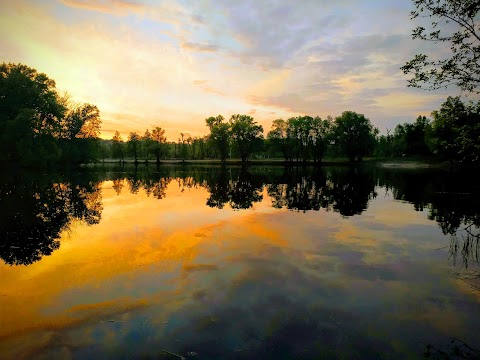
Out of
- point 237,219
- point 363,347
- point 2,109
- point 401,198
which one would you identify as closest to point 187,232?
point 237,219

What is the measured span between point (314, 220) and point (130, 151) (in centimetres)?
17233

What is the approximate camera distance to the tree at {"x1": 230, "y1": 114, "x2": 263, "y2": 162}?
441ft

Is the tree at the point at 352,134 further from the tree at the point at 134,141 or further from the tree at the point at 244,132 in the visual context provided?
the tree at the point at 134,141

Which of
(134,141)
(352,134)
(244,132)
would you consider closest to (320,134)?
(352,134)

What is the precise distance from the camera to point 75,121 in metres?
91.9

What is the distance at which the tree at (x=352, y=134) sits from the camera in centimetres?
12644

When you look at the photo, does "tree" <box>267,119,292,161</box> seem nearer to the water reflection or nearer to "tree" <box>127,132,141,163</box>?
"tree" <box>127,132,141,163</box>

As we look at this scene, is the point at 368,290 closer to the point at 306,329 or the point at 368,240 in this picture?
the point at 306,329

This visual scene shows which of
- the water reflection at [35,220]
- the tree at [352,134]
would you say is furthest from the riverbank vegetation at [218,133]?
the water reflection at [35,220]

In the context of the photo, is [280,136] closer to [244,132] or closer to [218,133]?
[244,132]

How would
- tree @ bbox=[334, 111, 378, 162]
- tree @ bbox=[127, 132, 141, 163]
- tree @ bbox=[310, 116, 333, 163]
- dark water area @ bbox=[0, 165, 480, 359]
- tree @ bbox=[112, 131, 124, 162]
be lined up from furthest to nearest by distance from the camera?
tree @ bbox=[112, 131, 124, 162] → tree @ bbox=[127, 132, 141, 163] → tree @ bbox=[310, 116, 333, 163] → tree @ bbox=[334, 111, 378, 162] → dark water area @ bbox=[0, 165, 480, 359]

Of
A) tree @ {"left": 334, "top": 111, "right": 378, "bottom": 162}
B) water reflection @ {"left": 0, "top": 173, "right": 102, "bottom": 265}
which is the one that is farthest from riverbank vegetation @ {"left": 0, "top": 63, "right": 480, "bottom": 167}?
water reflection @ {"left": 0, "top": 173, "right": 102, "bottom": 265}

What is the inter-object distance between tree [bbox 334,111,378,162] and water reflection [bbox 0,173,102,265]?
386 feet

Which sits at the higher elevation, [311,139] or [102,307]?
[311,139]
